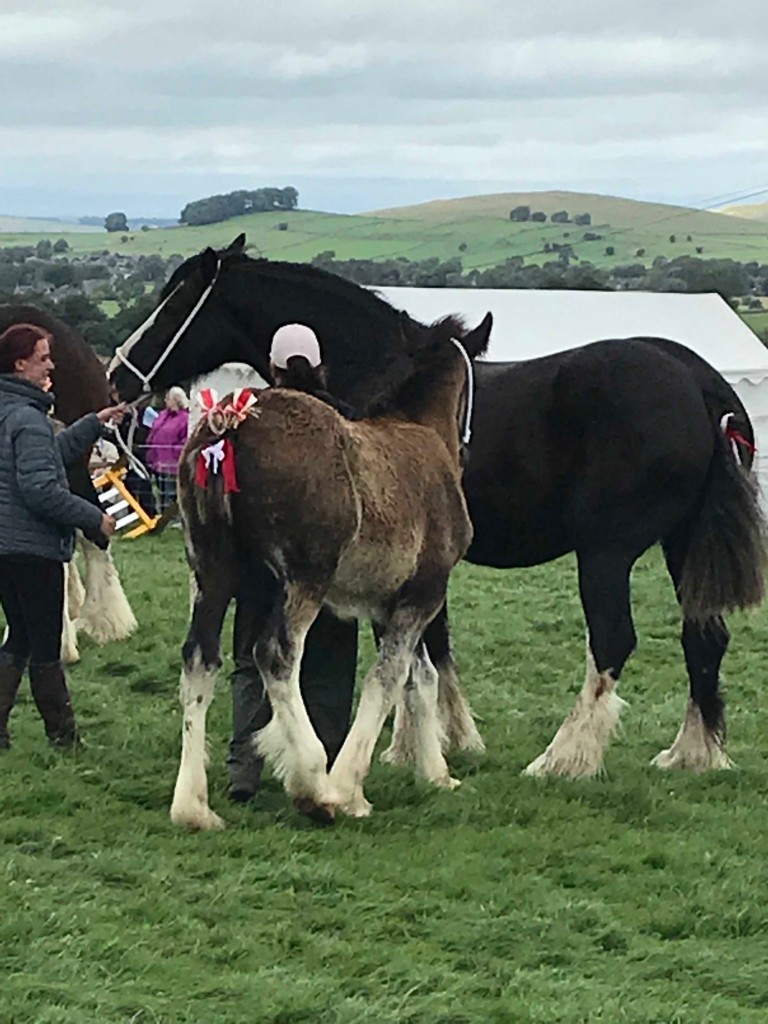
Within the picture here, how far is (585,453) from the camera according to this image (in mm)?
6781

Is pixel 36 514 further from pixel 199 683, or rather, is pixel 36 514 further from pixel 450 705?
pixel 450 705

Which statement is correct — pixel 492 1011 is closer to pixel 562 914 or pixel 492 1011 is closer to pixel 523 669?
pixel 562 914

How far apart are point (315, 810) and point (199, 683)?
63 centimetres

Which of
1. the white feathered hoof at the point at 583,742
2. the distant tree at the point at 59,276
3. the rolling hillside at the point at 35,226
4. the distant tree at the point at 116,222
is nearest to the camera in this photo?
the white feathered hoof at the point at 583,742

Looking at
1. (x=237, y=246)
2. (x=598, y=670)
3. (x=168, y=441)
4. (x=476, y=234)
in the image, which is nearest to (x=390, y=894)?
(x=598, y=670)

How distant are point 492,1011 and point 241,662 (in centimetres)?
252

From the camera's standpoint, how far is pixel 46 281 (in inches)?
1191

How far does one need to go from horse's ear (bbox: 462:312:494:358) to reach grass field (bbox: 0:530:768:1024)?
1860 mm

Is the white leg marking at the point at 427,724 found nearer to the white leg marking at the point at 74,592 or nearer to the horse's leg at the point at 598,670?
the horse's leg at the point at 598,670

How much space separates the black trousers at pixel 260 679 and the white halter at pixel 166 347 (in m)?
1.44

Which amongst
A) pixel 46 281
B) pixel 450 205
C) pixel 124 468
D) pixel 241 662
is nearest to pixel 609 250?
pixel 450 205

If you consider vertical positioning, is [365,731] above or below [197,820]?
above

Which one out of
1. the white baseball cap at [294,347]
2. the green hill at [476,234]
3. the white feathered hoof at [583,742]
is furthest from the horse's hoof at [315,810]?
the green hill at [476,234]

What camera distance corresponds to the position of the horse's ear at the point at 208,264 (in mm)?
6684
